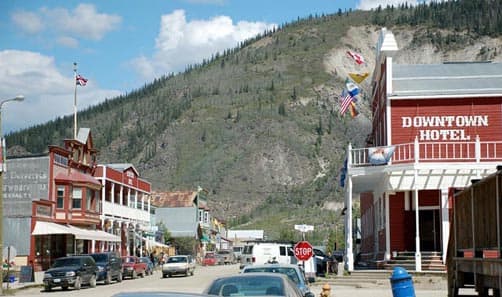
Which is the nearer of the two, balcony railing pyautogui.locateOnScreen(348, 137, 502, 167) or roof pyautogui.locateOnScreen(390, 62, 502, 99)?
balcony railing pyautogui.locateOnScreen(348, 137, 502, 167)

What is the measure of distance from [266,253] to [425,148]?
9414mm

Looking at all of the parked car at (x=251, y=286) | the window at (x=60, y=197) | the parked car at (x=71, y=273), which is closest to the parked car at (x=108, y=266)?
the parked car at (x=71, y=273)

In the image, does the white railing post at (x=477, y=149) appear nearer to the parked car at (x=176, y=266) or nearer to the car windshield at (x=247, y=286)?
the parked car at (x=176, y=266)

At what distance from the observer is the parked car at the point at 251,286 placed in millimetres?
13039

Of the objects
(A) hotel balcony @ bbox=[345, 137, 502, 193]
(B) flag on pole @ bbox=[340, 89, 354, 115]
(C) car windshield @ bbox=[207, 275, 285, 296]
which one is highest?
(B) flag on pole @ bbox=[340, 89, 354, 115]

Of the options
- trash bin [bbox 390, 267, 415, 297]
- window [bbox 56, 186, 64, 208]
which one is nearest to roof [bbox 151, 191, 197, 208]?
window [bbox 56, 186, 64, 208]

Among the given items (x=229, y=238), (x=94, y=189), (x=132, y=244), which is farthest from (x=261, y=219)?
Result: (x=94, y=189)

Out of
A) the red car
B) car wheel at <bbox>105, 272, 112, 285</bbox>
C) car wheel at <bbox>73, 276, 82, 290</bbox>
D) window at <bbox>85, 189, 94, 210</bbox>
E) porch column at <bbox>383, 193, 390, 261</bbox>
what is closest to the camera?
car wheel at <bbox>73, 276, 82, 290</bbox>

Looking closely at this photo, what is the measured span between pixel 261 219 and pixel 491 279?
14405cm

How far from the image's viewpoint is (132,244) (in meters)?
74.3

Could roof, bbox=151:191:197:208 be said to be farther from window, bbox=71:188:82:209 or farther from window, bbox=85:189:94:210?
window, bbox=71:188:82:209

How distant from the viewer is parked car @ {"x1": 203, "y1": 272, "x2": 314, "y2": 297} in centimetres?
1304

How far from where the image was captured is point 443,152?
38250 millimetres

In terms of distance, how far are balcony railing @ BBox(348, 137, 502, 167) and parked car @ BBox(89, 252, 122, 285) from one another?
14.7 m
